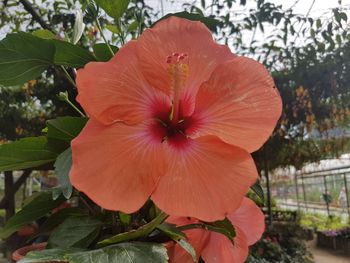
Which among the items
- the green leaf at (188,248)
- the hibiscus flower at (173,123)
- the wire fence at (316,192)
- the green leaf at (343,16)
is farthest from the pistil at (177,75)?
the wire fence at (316,192)

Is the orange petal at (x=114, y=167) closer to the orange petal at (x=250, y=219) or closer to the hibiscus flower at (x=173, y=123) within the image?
the hibiscus flower at (x=173, y=123)

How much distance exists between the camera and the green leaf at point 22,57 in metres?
0.39

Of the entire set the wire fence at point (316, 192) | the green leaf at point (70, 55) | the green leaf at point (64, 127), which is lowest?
the wire fence at point (316, 192)

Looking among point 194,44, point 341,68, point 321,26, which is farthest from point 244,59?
point 341,68

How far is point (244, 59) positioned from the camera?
1.07 feet

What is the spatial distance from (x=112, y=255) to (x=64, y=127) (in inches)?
5.4

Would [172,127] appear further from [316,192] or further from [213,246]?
[316,192]

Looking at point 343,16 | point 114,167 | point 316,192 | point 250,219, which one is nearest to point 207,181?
point 114,167

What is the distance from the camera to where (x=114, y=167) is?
11.1 inches

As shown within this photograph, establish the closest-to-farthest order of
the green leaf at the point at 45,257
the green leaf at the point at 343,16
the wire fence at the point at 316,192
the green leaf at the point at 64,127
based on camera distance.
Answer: the green leaf at the point at 45,257 < the green leaf at the point at 64,127 < the green leaf at the point at 343,16 < the wire fence at the point at 316,192

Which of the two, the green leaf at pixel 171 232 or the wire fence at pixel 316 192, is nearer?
the green leaf at pixel 171 232

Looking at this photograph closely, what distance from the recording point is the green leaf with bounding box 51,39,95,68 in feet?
1.32

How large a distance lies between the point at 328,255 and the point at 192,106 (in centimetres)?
833

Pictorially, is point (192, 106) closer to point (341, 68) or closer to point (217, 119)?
point (217, 119)
